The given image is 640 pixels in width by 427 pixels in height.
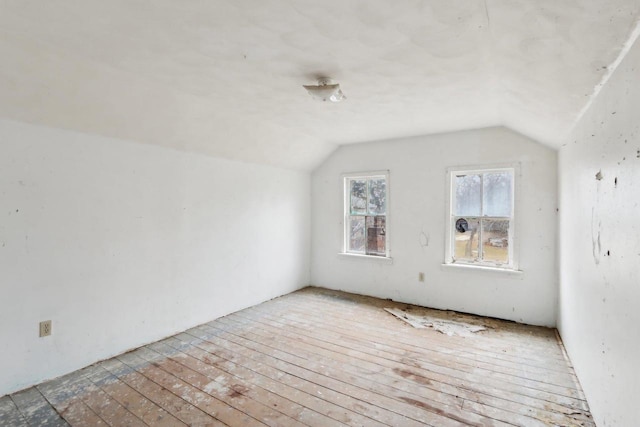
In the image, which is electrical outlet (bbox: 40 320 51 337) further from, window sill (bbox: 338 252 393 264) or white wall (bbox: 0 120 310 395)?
window sill (bbox: 338 252 393 264)

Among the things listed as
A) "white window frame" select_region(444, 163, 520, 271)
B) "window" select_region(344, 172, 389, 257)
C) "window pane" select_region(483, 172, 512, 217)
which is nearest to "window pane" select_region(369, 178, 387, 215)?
"window" select_region(344, 172, 389, 257)

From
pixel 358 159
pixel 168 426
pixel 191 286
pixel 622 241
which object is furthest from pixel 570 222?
pixel 191 286

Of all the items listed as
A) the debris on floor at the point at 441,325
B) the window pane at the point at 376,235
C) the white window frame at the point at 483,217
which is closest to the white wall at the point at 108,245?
the window pane at the point at 376,235

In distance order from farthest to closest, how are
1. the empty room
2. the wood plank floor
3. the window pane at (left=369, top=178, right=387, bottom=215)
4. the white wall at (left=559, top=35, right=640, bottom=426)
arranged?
Answer: the window pane at (left=369, top=178, right=387, bottom=215) → the wood plank floor → the empty room → the white wall at (left=559, top=35, right=640, bottom=426)

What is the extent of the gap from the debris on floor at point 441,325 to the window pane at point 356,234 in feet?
4.10

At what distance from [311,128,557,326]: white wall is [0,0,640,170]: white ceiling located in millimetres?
538

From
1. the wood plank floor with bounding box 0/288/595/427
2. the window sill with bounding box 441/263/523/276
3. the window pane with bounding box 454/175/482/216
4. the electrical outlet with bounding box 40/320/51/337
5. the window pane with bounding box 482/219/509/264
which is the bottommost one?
the wood plank floor with bounding box 0/288/595/427

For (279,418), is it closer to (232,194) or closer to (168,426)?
(168,426)

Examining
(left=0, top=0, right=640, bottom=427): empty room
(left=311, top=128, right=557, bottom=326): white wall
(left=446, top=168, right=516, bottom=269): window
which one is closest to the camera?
(left=0, top=0, right=640, bottom=427): empty room

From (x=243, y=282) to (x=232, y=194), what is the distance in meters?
1.18

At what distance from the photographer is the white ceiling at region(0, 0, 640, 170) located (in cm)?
140

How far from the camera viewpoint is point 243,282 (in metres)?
4.13

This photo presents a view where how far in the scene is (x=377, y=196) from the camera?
4.62m

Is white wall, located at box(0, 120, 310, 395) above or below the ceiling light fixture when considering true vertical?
below
